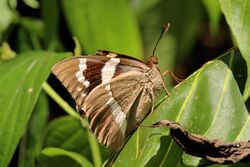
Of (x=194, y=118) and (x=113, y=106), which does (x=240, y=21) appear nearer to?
(x=194, y=118)

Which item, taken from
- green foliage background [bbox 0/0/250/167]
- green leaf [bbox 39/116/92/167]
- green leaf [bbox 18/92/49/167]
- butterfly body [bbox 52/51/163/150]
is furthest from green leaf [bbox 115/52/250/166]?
green leaf [bbox 18/92/49/167]

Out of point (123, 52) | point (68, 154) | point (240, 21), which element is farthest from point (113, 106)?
point (123, 52)

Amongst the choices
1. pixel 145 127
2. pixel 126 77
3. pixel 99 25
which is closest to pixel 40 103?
pixel 99 25

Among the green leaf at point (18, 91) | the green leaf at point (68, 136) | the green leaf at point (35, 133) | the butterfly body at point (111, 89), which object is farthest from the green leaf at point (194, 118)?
the green leaf at point (35, 133)

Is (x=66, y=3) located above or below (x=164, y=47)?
above

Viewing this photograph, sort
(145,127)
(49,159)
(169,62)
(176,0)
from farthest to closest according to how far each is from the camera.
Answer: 1. (169,62)
2. (176,0)
3. (49,159)
4. (145,127)

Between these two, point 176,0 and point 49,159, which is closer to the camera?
point 49,159

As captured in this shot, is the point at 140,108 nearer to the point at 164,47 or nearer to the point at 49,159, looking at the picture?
the point at 49,159
